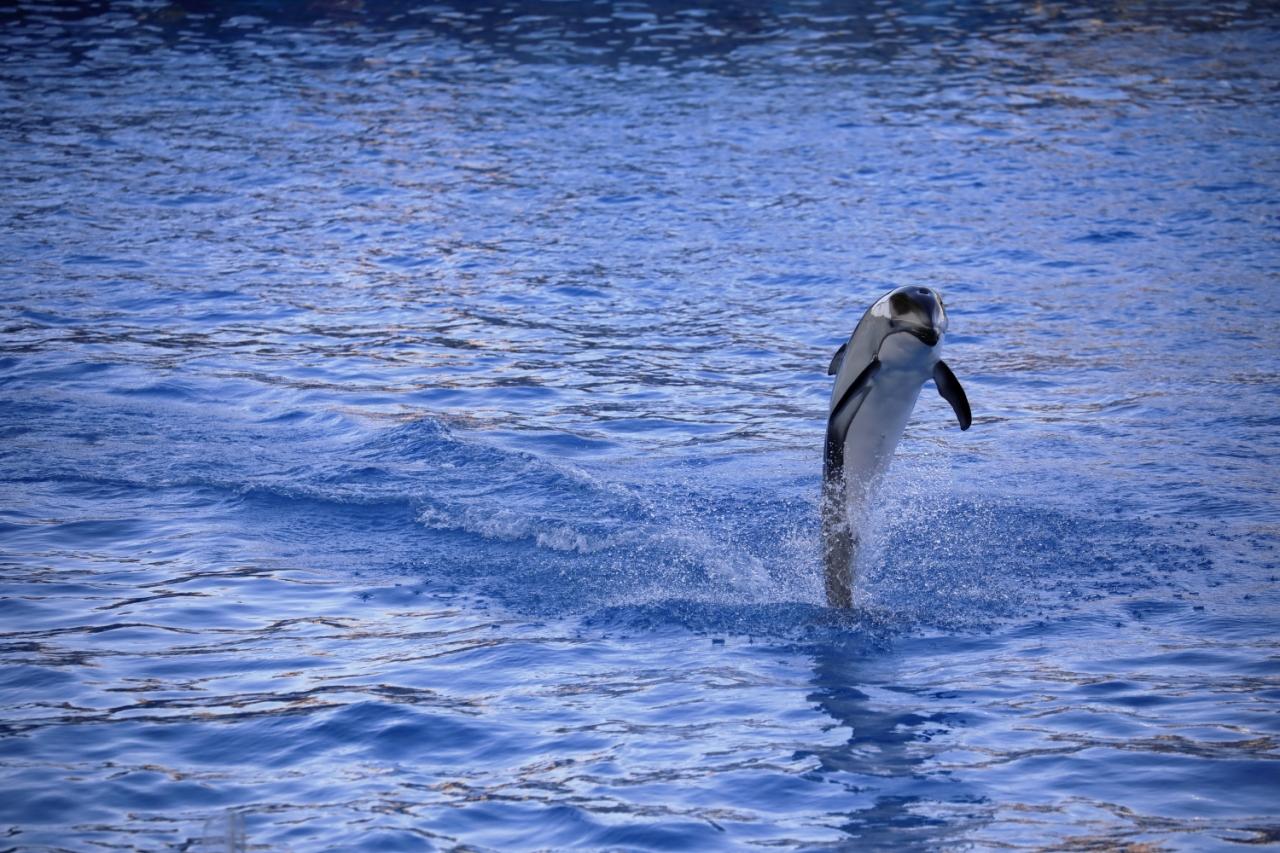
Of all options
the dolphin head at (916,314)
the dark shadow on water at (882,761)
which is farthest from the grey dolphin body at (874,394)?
the dark shadow on water at (882,761)

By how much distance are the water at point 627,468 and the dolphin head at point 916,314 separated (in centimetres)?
175

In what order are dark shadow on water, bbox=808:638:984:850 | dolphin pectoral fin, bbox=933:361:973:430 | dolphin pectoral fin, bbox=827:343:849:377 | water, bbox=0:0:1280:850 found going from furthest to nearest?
dolphin pectoral fin, bbox=827:343:849:377 < dolphin pectoral fin, bbox=933:361:973:430 < water, bbox=0:0:1280:850 < dark shadow on water, bbox=808:638:984:850

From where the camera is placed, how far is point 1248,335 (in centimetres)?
1326

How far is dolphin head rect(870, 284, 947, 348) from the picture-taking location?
681 cm

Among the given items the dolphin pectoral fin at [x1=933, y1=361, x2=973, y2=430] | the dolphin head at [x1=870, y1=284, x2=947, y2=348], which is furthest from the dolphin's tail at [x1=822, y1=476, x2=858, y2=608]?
the dolphin head at [x1=870, y1=284, x2=947, y2=348]

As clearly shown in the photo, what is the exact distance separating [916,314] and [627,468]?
13.9ft

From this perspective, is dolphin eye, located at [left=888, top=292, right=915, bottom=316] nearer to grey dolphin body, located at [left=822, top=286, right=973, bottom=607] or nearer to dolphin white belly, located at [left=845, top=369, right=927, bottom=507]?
grey dolphin body, located at [left=822, top=286, right=973, bottom=607]

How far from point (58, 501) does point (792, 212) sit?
10.2 meters

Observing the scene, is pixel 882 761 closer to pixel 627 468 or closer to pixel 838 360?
pixel 838 360

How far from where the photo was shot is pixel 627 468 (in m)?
10.8

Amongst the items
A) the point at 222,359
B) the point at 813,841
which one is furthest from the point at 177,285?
the point at 813,841

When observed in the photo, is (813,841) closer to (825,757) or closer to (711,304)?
(825,757)

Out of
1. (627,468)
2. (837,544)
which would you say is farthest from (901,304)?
(627,468)

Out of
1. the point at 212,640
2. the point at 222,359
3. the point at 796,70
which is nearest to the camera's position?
the point at 212,640
